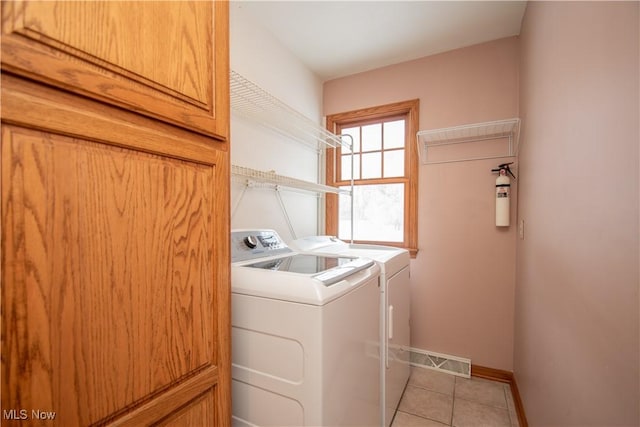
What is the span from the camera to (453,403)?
191 centimetres

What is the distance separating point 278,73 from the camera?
221 centimetres

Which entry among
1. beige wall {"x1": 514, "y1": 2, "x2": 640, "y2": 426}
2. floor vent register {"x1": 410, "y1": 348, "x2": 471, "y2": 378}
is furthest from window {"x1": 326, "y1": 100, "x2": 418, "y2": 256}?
beige wall {"x1": 514, "y1": 2, "x2": 640, "y2": 426}

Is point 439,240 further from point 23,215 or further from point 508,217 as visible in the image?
point 23,215

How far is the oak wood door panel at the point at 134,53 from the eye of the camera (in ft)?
1.52

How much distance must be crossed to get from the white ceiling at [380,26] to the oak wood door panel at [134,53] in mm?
1323

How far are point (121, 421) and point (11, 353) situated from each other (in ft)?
0.94

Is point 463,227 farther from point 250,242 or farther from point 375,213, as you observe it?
point 250,242

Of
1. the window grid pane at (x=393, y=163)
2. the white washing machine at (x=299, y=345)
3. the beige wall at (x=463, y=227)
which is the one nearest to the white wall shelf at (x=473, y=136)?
the beige wall at (x=463, y=227)

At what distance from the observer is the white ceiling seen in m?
1.83

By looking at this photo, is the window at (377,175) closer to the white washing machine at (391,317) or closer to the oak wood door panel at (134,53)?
the white washing machine at (391,317)

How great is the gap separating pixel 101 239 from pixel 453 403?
90.1 inches

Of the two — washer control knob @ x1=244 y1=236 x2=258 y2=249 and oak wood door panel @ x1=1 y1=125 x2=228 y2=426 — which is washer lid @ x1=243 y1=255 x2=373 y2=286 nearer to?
washer control knob @ x1=244 y1=236 x2=258 y2=249

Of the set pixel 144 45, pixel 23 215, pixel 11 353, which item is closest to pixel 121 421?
pixel 11 353

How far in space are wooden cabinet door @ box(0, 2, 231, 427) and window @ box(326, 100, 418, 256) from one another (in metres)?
1.89
